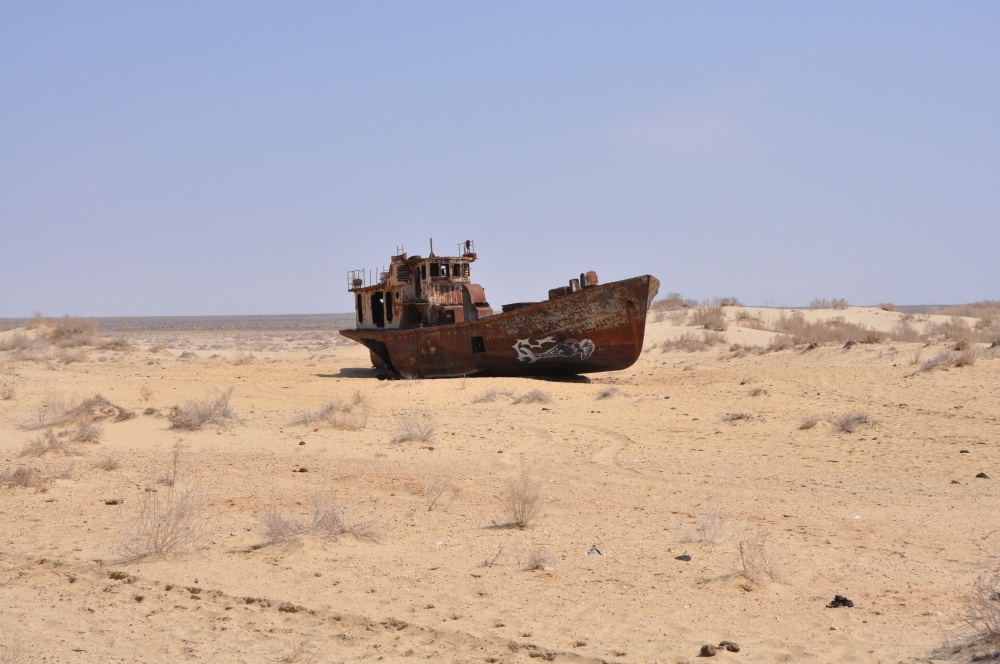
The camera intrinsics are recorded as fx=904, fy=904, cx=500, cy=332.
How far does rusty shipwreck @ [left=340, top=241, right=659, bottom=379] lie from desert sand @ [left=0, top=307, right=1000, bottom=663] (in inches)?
130

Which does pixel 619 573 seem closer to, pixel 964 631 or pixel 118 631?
pixel 964 631

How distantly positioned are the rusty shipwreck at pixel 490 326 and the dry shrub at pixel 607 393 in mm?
2399

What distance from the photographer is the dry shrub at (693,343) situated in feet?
92.0

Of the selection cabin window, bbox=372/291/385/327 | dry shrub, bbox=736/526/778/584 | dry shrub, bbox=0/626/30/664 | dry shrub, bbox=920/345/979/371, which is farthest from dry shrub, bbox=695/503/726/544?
cabin window, bbox=372/291/385/327

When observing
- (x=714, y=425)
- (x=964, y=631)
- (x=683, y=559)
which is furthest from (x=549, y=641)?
(x=714, y=425)

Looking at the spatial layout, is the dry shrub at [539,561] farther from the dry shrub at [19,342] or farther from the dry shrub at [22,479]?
the dry shrub at [19,342]

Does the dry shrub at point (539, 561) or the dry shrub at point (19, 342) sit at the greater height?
the dry shrub at point (19, 342)

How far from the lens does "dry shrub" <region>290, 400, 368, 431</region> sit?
1351cm

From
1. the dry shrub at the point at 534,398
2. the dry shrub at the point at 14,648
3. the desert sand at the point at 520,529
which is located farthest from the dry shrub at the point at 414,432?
the dry shrub at the point at 14,648

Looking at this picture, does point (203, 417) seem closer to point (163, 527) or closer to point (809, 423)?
point (163, 527)

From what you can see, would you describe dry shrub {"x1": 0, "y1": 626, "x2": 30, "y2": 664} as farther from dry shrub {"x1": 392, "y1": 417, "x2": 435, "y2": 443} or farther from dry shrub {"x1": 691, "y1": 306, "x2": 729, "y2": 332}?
dry shrub {"x1": 691, "y1": 306, "x2": 729, "y2": 332}

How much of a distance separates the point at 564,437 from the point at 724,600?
6955mm

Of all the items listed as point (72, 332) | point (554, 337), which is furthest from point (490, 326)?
point (72, 332)

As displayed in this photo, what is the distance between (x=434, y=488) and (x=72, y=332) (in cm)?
3449
